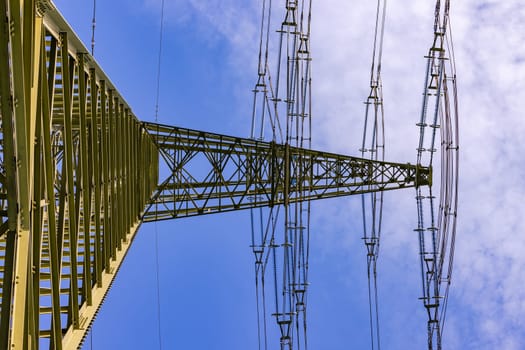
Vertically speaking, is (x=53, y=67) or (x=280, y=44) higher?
(x=280, y=44)

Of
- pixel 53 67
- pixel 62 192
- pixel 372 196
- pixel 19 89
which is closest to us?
pixel 19 89

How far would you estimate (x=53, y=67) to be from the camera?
9742 mm

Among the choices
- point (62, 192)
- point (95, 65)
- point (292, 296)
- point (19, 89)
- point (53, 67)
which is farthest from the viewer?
point (292, 296)

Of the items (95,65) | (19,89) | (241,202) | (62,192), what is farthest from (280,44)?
(19,89)

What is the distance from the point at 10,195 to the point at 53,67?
129 inches

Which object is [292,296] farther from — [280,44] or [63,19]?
[63,19]

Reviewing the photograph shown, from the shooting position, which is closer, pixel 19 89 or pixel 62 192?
pixel 19 89

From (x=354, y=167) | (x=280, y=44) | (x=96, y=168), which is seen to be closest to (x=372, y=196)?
(x=354, y=167)

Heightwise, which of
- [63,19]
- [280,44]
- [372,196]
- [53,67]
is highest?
[280,44]

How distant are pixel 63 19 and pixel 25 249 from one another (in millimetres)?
3993

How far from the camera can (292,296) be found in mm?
22141

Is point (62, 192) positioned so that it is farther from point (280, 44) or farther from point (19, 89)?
point (280, 44)

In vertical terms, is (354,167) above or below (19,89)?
above

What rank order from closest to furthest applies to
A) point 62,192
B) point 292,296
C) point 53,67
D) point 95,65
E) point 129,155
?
1. point 53,67
2. point 62,192
3. point 95,65
4. point 129,155
5. point 292,296
